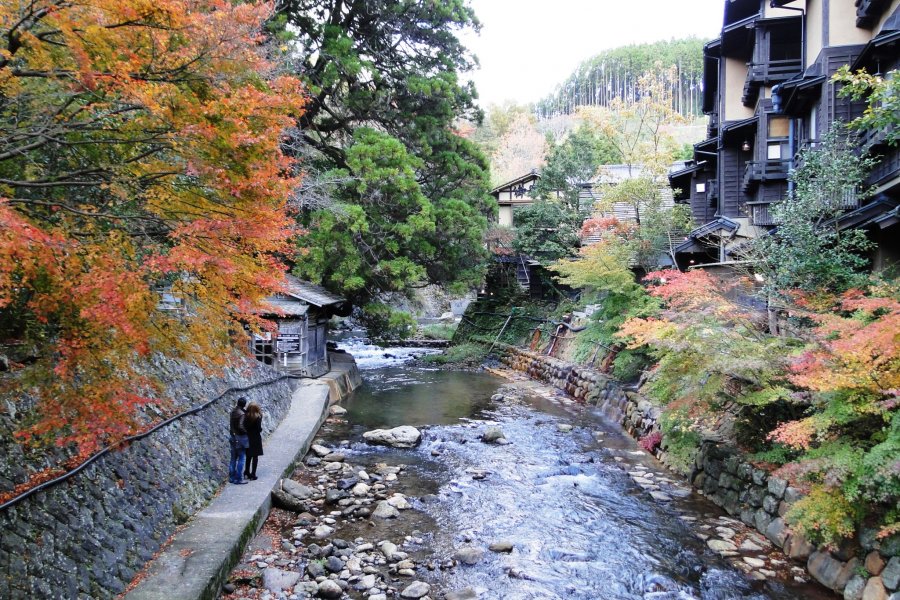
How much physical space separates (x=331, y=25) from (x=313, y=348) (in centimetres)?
1253

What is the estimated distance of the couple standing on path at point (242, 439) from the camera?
10141mm

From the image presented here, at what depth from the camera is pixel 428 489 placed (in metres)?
11.9

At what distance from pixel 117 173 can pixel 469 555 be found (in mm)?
7104

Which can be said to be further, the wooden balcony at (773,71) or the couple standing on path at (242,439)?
the wooden balcony at (773,71)

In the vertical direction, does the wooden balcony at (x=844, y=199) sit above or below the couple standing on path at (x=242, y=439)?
above

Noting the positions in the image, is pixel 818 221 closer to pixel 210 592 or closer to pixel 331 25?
pixel 210 592

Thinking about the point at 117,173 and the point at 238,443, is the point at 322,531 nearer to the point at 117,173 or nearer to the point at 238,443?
the point at 238,443

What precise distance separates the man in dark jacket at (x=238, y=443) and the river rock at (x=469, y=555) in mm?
4240

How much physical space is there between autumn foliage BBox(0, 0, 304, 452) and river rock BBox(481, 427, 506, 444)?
32.2ft

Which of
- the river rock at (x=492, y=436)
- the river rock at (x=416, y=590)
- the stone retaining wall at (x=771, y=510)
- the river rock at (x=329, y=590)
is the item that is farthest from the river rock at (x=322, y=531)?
the stone retaining wall at (x=771, y=510)

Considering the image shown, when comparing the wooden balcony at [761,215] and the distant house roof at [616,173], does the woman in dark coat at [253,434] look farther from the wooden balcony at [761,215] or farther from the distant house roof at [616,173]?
the distant house roof at [616,173]

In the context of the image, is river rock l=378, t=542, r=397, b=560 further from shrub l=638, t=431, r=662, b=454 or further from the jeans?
shrub l=638, t=431, r=662, b=454

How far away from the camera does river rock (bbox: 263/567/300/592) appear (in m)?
7.80

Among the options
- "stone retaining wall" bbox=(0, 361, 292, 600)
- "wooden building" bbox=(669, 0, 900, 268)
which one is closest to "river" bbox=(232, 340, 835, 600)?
"stone retaining wall" bbox=(0, 361, 292, 600)
